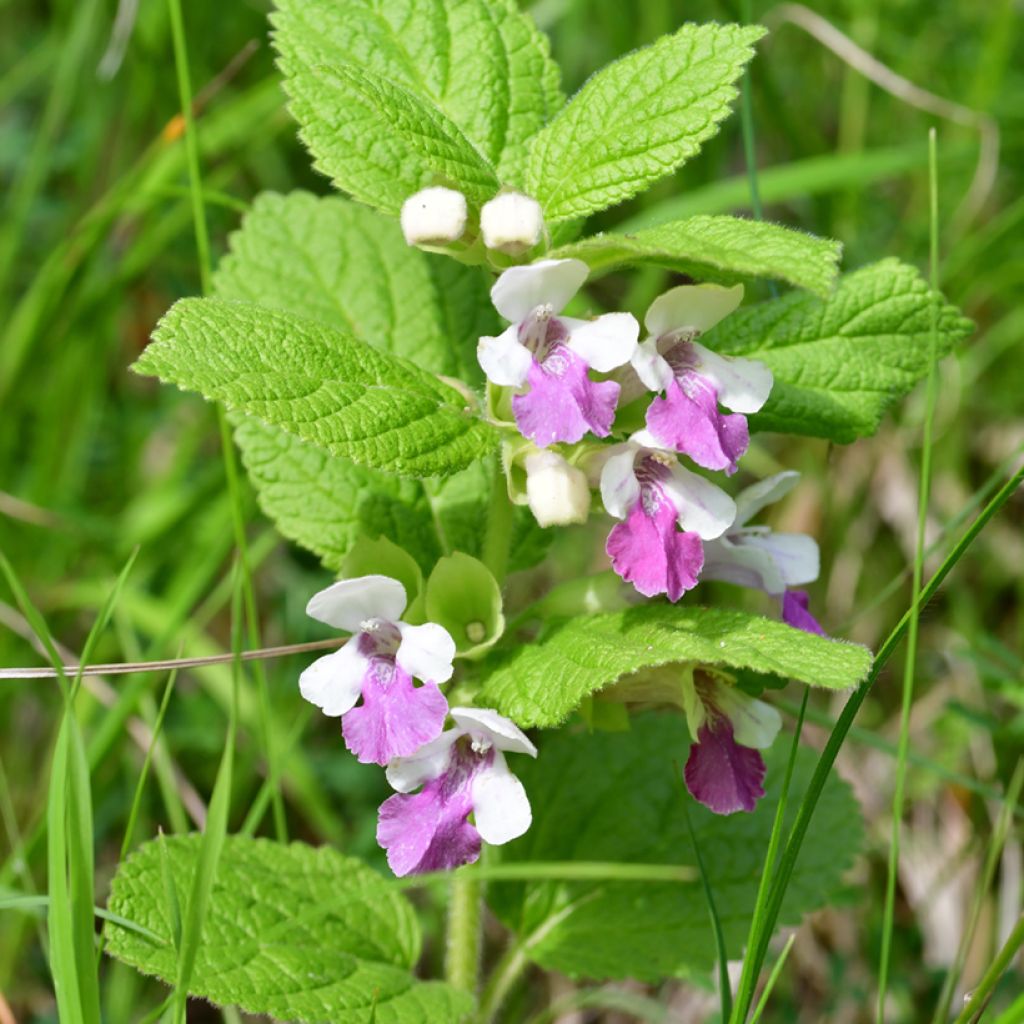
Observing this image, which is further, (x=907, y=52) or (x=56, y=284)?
(x=907, y=52)

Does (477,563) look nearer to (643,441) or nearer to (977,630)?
(643,441)

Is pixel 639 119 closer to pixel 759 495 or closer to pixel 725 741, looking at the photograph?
pixel 759 495

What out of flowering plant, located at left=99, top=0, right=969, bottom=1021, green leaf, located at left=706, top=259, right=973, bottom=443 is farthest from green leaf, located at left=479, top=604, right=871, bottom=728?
green leaf, located at left=706, top=259, right=973, bottom=443

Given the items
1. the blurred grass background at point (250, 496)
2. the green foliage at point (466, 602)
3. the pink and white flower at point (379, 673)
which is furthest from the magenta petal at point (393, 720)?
the blurred grass background at point (250, 496)

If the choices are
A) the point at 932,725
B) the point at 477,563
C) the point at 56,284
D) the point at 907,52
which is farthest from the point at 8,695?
the point at 907,52

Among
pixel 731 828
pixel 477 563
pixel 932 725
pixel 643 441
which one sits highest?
pixel 643 441

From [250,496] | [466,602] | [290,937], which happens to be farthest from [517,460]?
[250,496]

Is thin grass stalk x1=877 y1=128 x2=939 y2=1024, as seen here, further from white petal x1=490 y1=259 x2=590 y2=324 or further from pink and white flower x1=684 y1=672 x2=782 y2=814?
white petal x1=490 y1=259 x2=590 y2=324
